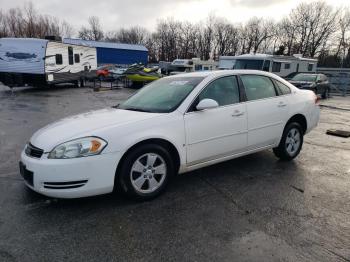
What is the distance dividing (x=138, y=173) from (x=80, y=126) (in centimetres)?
90

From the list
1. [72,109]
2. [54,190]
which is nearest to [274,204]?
[54,190]

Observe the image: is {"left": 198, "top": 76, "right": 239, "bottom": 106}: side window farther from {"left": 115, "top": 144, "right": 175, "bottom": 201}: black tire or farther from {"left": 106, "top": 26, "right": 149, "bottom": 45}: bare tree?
{"left": 106, "top": 26, "right": 149, "bottom": 45}: bare tree

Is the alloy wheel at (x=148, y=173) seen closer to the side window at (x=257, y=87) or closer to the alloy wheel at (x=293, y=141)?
the side window at (x=257, y=87)

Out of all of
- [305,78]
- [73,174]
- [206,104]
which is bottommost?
[73,174]

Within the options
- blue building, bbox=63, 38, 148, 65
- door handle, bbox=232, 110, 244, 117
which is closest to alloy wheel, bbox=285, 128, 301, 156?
door handle, bbox=232, 110, 244, 117

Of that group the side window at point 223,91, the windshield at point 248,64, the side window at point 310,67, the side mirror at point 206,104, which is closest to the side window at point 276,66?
the windshield at point 248,64

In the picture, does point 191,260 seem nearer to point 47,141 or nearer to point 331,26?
point 47,141

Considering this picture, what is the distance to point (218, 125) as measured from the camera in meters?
4.04

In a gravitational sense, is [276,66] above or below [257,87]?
above

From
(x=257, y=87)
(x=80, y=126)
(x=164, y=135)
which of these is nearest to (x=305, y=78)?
(x=257, y=87)

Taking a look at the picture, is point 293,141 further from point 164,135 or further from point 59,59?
point 59,59

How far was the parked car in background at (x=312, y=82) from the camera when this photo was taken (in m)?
17.1

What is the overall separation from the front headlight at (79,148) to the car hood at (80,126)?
0.21ft

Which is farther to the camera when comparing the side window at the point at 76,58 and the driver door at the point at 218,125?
the side window at the point at 76,58
